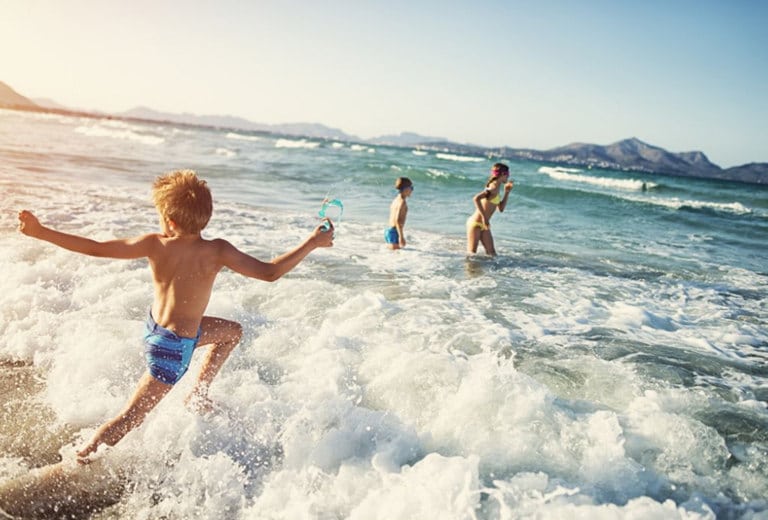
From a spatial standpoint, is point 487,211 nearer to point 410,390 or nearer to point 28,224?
point 410,390

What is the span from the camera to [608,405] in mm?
4008

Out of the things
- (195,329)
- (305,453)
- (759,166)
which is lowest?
(305,453)

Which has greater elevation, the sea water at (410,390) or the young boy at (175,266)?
the young boy at (175,266)

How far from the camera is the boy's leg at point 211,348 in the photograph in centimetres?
341

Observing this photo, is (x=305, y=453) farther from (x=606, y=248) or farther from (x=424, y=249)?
(x=606, y=248)

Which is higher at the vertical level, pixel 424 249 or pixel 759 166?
pixel 759 166

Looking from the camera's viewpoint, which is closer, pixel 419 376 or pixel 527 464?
pixel 527 464

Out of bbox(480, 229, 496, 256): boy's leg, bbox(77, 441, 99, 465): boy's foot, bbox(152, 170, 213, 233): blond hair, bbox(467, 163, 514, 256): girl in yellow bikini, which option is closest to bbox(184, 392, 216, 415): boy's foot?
bbox(77, 441, 99, 465): boy's foot

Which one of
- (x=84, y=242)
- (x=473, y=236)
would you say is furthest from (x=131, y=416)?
(x=473, y=236)

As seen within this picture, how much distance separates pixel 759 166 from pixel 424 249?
12021cm

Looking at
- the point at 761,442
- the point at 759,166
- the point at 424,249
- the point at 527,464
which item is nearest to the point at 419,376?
the point at 527,464

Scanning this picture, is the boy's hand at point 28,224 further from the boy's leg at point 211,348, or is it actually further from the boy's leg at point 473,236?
the boy's leg at point 473,236

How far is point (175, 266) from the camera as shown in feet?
9.62

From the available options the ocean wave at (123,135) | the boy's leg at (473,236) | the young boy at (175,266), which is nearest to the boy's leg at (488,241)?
the boy's leg at (473,236)
